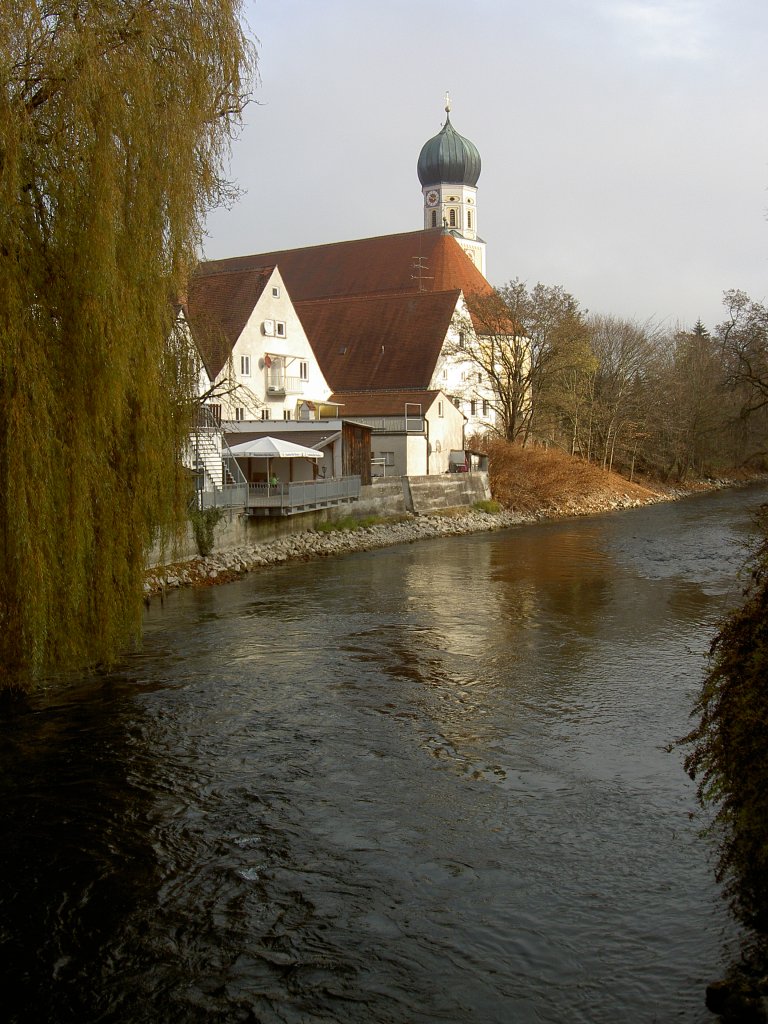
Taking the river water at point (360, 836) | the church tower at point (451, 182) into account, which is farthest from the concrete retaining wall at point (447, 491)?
the church tower at point (451, 182)

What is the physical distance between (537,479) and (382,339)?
38.9 ft

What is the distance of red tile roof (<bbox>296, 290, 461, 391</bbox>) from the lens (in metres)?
46.5

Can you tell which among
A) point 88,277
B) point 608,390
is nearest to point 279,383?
point 608,390

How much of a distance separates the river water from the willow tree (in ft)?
6.31

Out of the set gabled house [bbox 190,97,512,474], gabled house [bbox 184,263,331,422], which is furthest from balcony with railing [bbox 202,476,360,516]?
gabled house [bbox 184,263,331,422]

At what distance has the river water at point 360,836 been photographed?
641 cm

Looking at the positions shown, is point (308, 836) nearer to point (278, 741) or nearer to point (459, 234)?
point (278, 741)

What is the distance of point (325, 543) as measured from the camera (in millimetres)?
28422

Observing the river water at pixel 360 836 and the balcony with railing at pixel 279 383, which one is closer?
the river water at pixel 360 836

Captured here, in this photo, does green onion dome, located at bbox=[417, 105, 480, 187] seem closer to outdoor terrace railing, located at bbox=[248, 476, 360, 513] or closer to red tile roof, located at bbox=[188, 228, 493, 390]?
red tile roof, located at bbox=[188, 228, 493, 390]

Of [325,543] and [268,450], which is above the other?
[268,450]

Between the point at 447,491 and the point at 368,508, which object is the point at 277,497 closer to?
the point at 368,508

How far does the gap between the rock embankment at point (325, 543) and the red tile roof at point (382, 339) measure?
10.4m

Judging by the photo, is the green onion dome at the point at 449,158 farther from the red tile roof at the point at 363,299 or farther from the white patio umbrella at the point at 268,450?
the white patio umbrella at the point at 268,450
